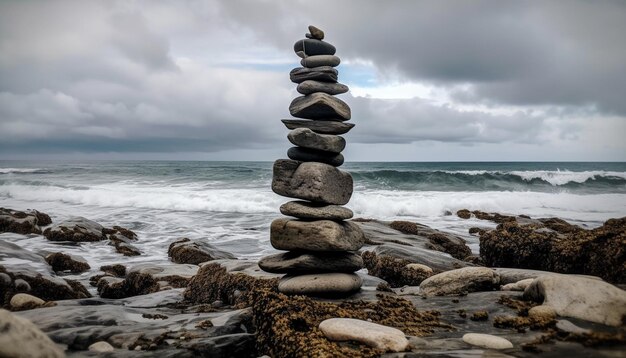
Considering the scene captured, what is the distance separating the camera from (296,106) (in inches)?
348

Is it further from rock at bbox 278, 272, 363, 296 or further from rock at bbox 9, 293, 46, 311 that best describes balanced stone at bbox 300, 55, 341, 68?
rock at bbox 9, 293, 46, 311

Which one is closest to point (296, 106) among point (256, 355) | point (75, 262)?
point (256, 355)

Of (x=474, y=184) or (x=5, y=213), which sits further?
(x=474, y=184)

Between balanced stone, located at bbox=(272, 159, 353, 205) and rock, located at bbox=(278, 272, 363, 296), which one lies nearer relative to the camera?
rock, located at bbox=(278, 272, 363, 296)

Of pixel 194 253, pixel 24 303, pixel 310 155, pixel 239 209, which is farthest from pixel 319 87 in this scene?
pixel 239 209

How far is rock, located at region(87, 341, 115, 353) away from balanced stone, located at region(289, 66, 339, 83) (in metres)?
6.13

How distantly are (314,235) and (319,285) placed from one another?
91 centimetres

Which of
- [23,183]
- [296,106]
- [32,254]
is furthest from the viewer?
[23,183]

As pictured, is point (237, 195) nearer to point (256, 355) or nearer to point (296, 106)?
point (296, 106)

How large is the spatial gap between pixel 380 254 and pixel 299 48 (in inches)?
223

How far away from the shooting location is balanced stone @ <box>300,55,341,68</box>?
29.3 feet

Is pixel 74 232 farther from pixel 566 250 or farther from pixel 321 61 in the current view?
pixel 566 250

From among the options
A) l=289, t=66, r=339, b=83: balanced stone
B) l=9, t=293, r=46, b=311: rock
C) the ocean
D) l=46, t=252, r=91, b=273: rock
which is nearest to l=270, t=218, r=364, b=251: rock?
l=289, t=66, r=339, b=83: balanced stone

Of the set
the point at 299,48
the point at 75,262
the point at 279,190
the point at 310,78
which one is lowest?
the point at 75,262
